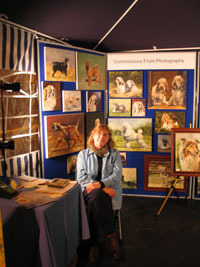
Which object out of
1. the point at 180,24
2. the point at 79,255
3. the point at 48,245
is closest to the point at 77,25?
the point at 180,24

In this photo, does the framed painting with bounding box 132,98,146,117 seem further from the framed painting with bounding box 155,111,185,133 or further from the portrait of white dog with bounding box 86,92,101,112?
the portrait of white dog with bounding box 86,92,101,112

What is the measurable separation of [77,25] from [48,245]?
2361 mm

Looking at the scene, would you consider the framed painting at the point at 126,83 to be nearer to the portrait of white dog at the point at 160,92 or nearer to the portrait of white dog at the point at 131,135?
the portrait of white dog at the point at 160,92

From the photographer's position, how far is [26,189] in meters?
2.36

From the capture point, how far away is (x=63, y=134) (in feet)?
11.1

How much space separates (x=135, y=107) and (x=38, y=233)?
8.72ft

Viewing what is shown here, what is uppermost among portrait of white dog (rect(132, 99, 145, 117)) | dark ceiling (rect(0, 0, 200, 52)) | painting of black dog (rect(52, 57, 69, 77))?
dark ceiling (rect(0, 0, 200, 52))

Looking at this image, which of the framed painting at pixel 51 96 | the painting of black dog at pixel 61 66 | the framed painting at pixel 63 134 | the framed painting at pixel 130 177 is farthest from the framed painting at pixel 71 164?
the painting of black dog at pixel 61 66

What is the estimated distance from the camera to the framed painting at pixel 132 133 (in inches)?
162

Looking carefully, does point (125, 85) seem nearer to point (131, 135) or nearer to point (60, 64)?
point (131, 135)

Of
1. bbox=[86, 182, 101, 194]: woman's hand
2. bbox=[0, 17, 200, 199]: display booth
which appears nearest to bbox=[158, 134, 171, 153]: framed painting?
bbox=[0, 17, 200, 199]: display booth

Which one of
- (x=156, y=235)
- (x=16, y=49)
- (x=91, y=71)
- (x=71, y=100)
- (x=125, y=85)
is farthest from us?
(x=125, y=85)

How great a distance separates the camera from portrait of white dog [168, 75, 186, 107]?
396cm

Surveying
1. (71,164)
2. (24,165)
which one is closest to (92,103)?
(71,164)
